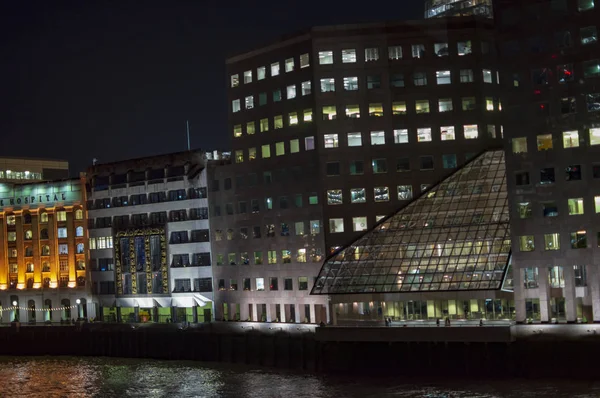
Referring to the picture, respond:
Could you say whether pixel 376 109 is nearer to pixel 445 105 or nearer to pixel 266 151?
pixel 445 105

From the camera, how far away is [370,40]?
12250 centimetres

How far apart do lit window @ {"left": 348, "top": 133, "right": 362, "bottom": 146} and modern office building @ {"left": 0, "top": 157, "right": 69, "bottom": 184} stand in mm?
83823

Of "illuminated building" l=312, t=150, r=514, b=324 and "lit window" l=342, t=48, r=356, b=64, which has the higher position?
"lit window" l=342, t=48, r=356, b=64

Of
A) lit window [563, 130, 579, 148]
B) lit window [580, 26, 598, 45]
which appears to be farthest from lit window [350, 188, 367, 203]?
lit window [580, 26, 598, 45]

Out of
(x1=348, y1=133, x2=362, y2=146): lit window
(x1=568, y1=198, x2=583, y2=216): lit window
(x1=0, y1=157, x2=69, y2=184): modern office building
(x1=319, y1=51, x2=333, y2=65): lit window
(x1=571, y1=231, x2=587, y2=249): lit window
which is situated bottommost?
(x1=571, y1=231, x2=587, y2=249): lit window

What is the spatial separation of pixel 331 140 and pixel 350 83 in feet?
22.1

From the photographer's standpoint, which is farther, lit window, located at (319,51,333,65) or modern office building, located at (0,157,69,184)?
modern office building, located at (0,157,69,184)

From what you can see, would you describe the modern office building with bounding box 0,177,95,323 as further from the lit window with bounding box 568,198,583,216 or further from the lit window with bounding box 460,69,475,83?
the lit window with bounding box 568,198,583,216

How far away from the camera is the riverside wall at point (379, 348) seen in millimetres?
95000

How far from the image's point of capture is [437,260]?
4149 inches

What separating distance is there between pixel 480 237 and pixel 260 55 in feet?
132

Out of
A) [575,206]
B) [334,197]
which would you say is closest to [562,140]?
[575,206]

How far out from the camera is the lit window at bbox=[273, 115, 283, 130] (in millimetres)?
128500

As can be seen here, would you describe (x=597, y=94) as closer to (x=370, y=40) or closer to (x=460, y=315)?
(x=460, y=315)
